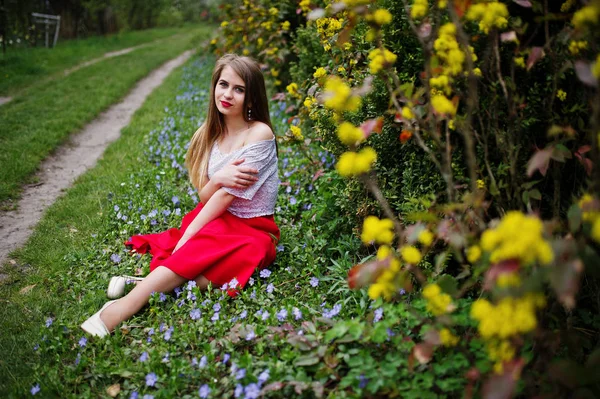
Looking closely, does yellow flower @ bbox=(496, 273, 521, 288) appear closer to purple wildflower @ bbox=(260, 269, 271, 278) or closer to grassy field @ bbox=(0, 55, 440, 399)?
grassy field @ bbox=(0, 55, 440, 399)

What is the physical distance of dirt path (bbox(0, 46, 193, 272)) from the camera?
11.6 feet

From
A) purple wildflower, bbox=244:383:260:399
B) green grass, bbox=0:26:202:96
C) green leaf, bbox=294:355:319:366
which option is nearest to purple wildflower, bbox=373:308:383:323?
green leaf, bbox=294:355:319:366

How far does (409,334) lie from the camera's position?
1969 millimetres

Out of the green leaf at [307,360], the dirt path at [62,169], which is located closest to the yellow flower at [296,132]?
the green leaf at [307,360]

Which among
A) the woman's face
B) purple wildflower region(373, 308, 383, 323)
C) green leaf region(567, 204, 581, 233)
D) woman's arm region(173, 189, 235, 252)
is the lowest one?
purple wildflower region(373, 308, 383, 323)

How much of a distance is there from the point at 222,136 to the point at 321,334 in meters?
1.63

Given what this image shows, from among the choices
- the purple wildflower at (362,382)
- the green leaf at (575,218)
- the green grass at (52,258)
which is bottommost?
the green grass at (52,258)

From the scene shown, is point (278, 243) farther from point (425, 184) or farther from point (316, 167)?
point (425, 184)

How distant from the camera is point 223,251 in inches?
103

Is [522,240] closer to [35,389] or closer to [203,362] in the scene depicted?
[203,362]

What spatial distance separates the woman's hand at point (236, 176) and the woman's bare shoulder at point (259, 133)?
17 cm

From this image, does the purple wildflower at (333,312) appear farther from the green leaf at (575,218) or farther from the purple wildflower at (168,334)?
the green leaf at (575,218)

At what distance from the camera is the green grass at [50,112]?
4.57m

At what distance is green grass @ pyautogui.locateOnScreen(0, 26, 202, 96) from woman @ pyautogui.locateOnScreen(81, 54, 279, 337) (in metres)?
6.14
